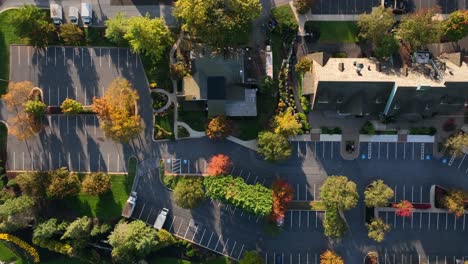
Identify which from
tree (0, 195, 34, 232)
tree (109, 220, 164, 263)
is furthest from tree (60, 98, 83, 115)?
tree (109, 220, 164, 263)

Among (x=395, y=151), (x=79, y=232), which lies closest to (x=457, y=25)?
(x=395, y=151)

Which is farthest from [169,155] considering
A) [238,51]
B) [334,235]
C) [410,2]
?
[410,2]

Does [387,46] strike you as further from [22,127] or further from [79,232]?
[22,127]

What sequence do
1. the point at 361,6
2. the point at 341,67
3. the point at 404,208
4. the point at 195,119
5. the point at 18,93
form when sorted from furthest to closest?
the point at 195,119 < the point at 361,6 < the point at 404,208 < the point at 18,93 < the point at 341,67

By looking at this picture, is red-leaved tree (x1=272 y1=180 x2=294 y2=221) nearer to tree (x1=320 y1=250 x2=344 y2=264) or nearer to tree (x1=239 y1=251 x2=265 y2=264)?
tree (x1=239 y1=251 x2=265 y2=264)

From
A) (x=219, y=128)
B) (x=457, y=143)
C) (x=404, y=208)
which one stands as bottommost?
(x=404, y=208)

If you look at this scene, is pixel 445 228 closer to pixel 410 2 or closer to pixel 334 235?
pixel 334 235

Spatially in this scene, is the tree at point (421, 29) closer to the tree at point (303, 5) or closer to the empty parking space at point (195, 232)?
the tree at point (303, 5)
